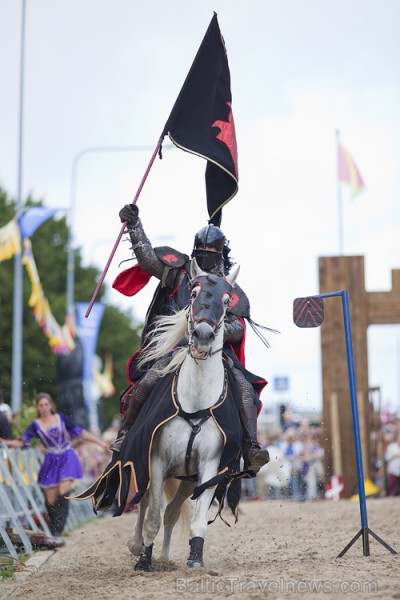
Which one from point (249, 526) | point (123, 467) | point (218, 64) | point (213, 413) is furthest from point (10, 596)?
point (249, 526)

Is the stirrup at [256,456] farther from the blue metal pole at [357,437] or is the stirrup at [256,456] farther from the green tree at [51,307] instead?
the green tree at [51,307]

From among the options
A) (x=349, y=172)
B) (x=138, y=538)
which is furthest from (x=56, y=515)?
(x=349, y=172)

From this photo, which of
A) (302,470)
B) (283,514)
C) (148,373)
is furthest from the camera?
(302,470)

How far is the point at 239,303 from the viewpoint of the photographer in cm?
938

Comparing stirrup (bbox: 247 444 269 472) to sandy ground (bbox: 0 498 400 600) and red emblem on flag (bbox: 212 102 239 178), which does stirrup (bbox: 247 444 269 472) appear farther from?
red emblem on flag (bbox: 212 102 239 178)

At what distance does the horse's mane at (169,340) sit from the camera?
8.93 metres

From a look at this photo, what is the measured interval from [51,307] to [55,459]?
109ft

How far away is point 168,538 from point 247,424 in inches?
56.5

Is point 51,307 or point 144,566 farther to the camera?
point 51,307

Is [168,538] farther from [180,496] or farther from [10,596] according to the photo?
[10,596]

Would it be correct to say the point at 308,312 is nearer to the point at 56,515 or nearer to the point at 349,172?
the point at 56,515

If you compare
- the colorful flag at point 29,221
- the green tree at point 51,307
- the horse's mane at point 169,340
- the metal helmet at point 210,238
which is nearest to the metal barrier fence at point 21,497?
the horse's mane at point 169,340

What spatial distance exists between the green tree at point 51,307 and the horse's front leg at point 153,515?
1072 inches

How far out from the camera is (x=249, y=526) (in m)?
14.7
